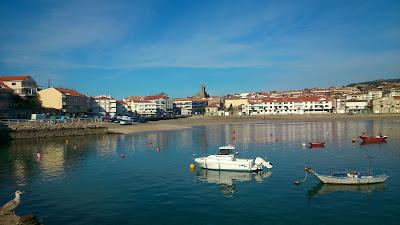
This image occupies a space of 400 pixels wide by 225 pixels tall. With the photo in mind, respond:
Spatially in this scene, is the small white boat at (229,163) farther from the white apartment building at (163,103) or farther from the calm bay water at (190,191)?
the white apartment building at (163,103)

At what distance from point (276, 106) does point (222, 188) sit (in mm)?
153839

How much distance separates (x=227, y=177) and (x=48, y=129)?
51052 mm

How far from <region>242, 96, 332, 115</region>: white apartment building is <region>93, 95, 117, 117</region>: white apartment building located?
2614 inches

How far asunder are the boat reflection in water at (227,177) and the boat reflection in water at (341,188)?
204 inches

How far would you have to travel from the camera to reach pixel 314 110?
174 meters

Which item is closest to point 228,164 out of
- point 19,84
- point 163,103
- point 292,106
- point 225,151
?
point 225,151

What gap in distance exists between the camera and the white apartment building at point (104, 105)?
154025mm

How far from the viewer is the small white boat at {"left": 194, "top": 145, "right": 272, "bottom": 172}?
33969mm

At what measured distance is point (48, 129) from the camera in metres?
72.2

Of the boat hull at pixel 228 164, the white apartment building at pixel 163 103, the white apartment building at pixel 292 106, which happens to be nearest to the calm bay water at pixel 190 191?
the boat hull at pixel 228 164

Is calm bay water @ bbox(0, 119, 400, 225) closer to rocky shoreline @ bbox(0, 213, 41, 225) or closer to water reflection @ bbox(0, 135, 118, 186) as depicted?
water reflection @ bbox(0, 135, 118, 186)

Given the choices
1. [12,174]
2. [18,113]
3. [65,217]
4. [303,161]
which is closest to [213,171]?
[303,161]

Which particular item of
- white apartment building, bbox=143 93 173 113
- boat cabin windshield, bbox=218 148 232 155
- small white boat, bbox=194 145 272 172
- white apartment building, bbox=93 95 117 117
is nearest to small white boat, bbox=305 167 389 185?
small white boat, bbox=194 145 272 172

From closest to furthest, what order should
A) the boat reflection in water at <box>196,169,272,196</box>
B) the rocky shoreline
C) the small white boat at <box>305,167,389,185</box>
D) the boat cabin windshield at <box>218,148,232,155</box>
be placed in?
the rocky shoreline, the small white boat at <box>305,167,389,185</box>, the boat reflection in water at <box>196,169,272,196</box>, the boat cabin windshield at <box>218,148,232,155</box>
